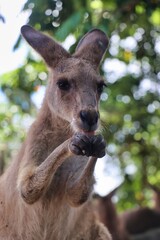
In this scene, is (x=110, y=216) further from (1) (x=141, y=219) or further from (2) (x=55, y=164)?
(2) (x=55, y=164)

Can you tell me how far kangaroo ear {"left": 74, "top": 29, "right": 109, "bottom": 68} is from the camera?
5.76 m

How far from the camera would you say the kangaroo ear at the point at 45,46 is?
5.70 metres

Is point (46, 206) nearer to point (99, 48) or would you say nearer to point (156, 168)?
point (99, 48)

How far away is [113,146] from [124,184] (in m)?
1.17

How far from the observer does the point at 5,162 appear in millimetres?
8664

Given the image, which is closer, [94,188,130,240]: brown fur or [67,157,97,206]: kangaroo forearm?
[67,157,97,206]: kangaroo forearm

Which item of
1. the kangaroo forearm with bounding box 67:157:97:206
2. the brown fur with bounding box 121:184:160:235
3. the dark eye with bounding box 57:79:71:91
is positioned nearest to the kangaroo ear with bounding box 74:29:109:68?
the dark eye with bounding box 57:79:71:91

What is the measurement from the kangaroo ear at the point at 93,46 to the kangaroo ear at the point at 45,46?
0.57 feet

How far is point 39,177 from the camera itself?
17.5 feet

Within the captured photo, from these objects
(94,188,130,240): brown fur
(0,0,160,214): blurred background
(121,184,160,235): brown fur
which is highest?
(0,0,160,214): blurred background

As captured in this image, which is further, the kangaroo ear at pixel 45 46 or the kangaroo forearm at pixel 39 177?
the kangaroo ear at pixel 45 46

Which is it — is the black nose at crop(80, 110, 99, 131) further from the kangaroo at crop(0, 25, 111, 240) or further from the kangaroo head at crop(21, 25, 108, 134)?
the kangaroo at crop(0, 25, 111, 240)

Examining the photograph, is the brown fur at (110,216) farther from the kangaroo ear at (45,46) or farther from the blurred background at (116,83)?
the kangaroo ear at (45,46)

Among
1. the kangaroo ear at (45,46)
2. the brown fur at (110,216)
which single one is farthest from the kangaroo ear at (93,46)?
the brown fur at (110,216)
